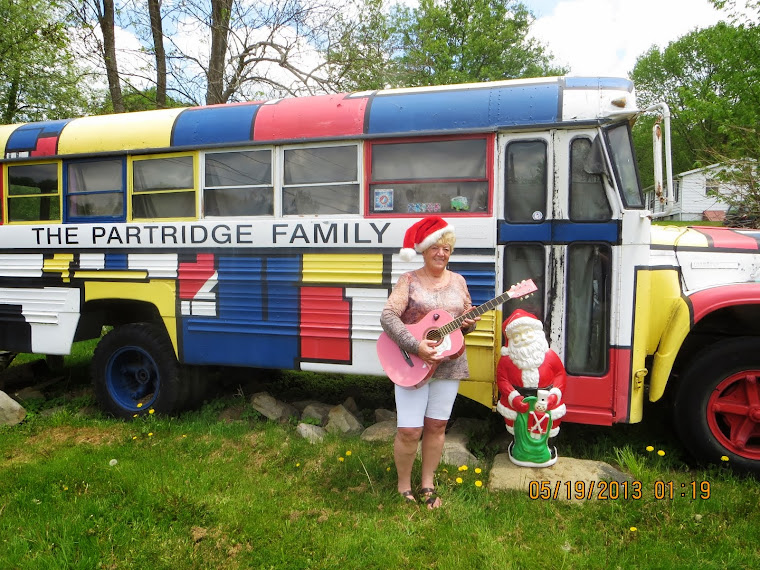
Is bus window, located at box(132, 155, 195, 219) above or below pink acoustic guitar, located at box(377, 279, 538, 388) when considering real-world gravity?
above

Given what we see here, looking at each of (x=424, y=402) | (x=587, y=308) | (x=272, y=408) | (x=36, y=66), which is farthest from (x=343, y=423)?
(x=36, y=66)

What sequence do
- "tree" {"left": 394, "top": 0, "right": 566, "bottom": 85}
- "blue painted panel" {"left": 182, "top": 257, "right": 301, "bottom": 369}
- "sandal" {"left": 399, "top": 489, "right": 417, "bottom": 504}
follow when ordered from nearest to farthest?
"sandal" {"left": 399, "top": 489, "right": 417, "bottom": 504}, "blue painted panel" {"left": 182, "top": 257, "right": 301, "bottom": 369}, "tree" {"left": 394, "top": 0, "right": 566, "bottom": 85}

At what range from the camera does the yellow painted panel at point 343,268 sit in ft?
13.3

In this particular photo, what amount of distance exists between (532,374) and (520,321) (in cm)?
34

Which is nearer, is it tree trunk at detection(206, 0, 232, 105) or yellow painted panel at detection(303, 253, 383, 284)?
yellow painted panel at detection(303, 253, 383, 284)

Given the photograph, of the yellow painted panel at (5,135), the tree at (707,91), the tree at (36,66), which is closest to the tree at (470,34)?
the tree at (707,91)

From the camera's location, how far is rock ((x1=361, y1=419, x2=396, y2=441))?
13.9ft

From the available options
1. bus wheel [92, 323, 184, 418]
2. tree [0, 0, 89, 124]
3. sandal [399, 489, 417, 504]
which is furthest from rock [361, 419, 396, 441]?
tree [0, 0, 89, 124]

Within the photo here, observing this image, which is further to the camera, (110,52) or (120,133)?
(110,52)

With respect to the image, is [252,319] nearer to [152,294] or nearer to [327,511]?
[152,294]

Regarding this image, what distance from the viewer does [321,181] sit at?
4.21m

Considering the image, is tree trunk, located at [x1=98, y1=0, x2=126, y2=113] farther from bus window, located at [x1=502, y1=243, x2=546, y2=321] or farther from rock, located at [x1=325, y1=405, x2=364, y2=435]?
bus window, located at [x1=502, y1=243, x2=546, y2=321]

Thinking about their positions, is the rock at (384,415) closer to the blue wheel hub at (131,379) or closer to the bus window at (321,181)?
the bus window at (321,181)

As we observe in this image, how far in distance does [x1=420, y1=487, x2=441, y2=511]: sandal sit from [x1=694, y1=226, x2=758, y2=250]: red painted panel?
2579 mm
